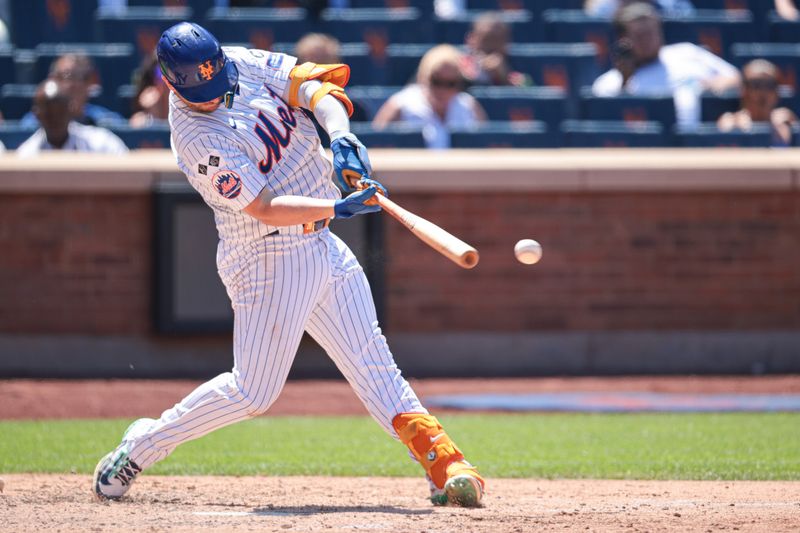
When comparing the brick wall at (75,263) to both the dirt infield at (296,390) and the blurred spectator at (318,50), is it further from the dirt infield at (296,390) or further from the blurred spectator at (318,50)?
the blurred spectator at (318,50)

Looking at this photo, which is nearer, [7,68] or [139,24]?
[7,68]

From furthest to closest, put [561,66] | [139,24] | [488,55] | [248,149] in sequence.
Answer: [561,66]
[139,24]
[488,55]
[248,149]

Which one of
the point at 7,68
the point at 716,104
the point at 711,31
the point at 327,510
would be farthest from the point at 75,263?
the point at 711,31

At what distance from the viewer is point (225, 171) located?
426 cm

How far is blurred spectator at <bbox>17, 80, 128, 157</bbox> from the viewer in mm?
8969

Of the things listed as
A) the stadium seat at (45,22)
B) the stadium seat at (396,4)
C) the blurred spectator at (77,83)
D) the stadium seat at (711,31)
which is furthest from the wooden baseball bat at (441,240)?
the stadium seat at (711,31)

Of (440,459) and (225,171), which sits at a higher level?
(225,171)

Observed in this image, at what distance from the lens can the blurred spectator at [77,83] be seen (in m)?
9.12

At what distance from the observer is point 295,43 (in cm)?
1035

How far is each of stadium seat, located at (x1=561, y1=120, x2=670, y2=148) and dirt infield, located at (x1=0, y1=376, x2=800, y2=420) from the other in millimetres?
1885

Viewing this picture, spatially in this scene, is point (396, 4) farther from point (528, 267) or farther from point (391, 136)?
point (528, 267)

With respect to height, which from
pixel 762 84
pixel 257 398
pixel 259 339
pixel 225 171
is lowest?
pixel 257 398

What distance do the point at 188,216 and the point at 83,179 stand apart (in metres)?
0.81

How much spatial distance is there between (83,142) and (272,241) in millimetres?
5072
